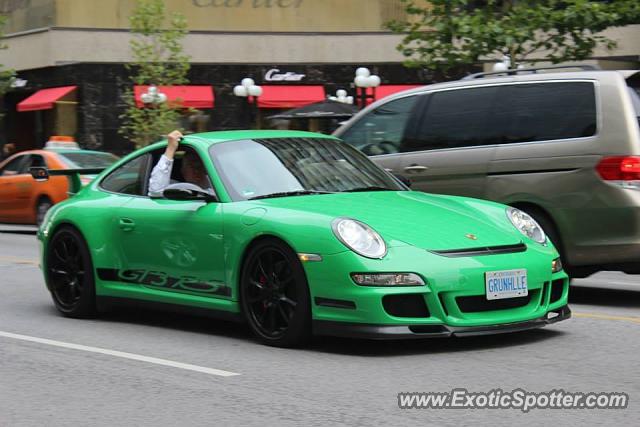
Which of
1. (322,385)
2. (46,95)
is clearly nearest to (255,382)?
(322,385)

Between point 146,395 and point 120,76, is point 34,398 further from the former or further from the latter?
point 120,76

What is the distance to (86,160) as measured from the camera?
20828 millimetres

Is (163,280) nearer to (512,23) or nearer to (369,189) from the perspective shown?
(369,189)

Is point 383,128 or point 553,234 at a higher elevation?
point 383,128

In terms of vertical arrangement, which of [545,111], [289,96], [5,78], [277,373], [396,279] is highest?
[545,111]

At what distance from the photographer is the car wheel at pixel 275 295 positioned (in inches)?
285

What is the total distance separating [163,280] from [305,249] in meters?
1.54

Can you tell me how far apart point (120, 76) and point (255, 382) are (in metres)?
34.1

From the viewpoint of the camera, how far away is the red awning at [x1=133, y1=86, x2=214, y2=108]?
38.5 m

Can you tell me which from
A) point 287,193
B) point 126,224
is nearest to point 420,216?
point 287,193

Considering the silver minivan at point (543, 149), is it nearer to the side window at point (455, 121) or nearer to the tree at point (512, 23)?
the side window at point (455, 121)

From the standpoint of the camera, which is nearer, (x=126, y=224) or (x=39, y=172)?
(x=126, y=224)

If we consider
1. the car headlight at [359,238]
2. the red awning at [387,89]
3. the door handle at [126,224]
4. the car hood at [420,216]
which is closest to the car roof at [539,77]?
the car hood at [420,216]

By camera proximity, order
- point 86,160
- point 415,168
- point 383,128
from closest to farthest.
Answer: point 415,168, point 383,128, point 86,160
